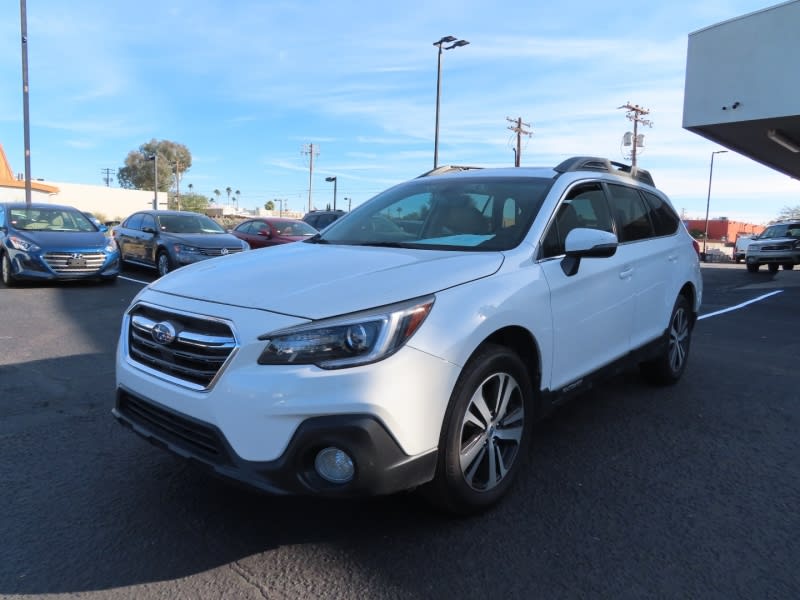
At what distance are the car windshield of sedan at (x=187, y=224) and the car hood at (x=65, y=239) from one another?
6.29 ft

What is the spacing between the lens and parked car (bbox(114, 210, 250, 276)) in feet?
38.0

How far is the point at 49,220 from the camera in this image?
36.0 feet

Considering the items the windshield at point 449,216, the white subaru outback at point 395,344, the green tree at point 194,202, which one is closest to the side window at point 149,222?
the windshield at point 449,216

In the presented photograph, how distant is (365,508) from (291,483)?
74 cm

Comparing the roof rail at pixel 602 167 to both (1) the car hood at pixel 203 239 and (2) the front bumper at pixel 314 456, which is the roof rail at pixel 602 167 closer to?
(2) the front bumper at pixel 314 456

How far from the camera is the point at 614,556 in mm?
2504

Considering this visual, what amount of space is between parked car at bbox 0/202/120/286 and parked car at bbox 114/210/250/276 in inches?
47.4

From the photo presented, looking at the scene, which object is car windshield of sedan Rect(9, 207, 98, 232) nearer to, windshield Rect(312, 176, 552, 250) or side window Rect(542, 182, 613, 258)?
windshield Rect(312, 176, 552, 250)

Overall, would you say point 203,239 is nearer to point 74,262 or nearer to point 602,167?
point 74,262

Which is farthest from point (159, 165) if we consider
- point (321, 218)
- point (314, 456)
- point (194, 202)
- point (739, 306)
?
point (314, 456)

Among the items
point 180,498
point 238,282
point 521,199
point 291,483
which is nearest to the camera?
point 291,483

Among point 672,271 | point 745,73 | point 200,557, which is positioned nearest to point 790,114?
point 745,73

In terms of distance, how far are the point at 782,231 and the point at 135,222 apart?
20.6 metres

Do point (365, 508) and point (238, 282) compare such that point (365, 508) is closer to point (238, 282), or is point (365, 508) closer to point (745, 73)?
point (238, 282)
